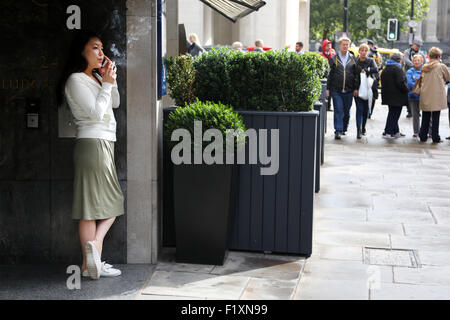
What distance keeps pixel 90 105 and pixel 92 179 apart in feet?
1.99

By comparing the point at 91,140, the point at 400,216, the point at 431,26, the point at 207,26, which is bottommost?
the point at 400,216

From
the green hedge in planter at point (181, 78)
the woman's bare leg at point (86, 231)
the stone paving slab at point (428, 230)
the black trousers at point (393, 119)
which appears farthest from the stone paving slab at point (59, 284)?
the black trousers at point (393, 119)

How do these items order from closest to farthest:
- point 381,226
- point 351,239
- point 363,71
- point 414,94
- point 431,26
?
1. point 351,239
2. point 381,226
3. point 363,71
4. point 414,94
5. point 431,26

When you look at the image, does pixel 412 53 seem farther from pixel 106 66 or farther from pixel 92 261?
pixel 92 261

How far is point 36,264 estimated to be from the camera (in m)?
6.71

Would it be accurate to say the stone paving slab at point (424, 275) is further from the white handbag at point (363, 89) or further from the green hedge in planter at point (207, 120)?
the white handbag at point (363, 89)

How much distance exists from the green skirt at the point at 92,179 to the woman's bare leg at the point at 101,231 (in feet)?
0.29

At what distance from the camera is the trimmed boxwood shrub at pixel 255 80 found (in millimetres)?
7043

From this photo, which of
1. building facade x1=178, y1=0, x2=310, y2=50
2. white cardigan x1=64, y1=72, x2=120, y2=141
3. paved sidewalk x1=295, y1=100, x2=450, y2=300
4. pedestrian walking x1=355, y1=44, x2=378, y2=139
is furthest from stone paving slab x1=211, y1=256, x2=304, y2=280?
building facade x1=178, y1=0, x2=310, y2=50

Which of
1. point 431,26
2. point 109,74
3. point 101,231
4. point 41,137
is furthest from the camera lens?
point 431,26

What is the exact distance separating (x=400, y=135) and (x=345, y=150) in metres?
2.73

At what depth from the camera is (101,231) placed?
20.6 feet

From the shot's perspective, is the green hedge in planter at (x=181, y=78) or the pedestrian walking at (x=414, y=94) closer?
the green hedge in planter at (x=181, y=78)

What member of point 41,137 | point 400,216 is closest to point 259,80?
point 41,137
